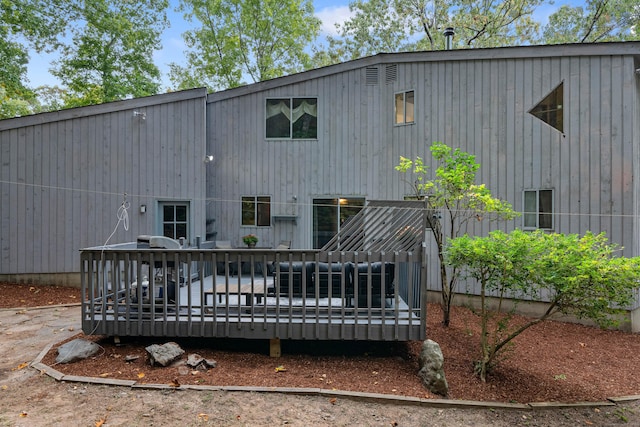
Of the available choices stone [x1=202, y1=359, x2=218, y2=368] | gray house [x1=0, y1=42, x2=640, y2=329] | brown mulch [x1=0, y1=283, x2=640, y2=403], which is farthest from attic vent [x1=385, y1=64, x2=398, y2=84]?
stone [x1=202, y1=359, x2=218, y2=368]

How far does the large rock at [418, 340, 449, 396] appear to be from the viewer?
395 centimetres

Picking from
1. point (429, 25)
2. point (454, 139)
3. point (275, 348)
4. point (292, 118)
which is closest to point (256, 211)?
point (292, 118)

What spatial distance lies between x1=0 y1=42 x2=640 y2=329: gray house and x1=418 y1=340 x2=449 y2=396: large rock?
3.81 metres

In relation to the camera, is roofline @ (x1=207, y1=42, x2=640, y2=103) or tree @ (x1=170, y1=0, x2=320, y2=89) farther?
tree @ (x1=170, y1=0, x2=320, y2=89)

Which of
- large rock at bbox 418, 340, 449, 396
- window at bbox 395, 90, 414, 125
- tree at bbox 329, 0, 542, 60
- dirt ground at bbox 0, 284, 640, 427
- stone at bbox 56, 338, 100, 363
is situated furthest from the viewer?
tree at bbox 329, 0, 542, 60

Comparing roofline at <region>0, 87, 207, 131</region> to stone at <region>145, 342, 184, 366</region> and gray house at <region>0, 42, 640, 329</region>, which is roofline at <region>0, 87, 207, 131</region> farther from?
stone at <region>145, 342, 184, 366</region>

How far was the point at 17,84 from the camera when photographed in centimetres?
1500

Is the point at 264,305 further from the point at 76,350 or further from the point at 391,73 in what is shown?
the point at 391,73

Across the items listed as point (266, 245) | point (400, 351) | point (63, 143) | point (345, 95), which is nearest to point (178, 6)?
point (63, 143)

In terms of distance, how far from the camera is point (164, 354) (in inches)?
171

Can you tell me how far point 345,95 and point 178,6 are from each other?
1435 centimetres

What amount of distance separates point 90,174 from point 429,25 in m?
16.2

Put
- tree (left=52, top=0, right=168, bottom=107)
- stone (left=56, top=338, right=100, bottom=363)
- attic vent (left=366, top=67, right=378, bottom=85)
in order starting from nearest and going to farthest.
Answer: stone (left=56, top=338, right=100, bottom=363) → attic vent (left=366, top=67, right=378, bottom=85) → tree (left=52, top=0, right=168, bottom=107)

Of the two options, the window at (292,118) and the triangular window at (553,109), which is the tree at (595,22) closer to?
the triangular window at (553,109)
